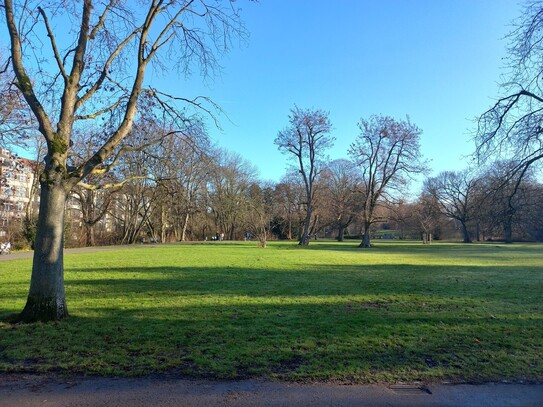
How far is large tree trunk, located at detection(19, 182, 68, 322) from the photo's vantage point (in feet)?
23.1

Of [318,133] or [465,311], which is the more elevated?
[318,133]

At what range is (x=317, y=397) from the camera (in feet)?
13.5

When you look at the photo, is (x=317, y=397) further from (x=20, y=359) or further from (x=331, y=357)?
(x=20, y=359)

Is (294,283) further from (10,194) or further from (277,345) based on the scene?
(10,194)

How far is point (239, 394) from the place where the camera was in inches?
165

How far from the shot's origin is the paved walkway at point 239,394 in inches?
157

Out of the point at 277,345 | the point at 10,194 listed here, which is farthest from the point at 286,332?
the point at 10,194

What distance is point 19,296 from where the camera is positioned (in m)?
9.91

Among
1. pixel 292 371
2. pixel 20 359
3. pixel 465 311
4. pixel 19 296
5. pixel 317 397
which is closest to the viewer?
pixel 317 397

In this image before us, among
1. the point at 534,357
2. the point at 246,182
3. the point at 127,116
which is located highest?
the point at 246,182

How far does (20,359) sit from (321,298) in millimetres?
6796

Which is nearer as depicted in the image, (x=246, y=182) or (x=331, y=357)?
(x=331, y=357)

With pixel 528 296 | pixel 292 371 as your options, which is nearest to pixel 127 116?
pixel 292 371

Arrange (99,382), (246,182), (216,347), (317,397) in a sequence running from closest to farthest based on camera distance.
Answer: (317,397) → (99,382) → (216,347) → (246,182)
